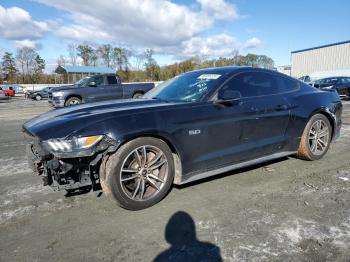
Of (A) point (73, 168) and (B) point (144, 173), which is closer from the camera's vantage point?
(A) point (73, 168)

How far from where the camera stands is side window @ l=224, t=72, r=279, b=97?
166 inches

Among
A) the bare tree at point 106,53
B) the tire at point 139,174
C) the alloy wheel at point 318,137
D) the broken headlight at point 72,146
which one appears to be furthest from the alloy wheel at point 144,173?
the bare tree at point 106,53

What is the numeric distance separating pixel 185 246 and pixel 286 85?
3.24m

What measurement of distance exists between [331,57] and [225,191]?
49365 millimetres

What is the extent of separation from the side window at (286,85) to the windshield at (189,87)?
1.16 m

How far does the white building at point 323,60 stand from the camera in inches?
1721

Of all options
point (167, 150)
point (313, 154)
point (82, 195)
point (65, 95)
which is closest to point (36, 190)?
point (82, 195)

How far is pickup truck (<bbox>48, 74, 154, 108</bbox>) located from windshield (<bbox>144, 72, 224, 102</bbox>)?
904 centimetres

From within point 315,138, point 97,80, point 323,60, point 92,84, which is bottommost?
point 315,138

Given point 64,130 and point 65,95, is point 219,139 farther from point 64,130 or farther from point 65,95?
point 65,95

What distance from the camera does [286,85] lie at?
192 inches

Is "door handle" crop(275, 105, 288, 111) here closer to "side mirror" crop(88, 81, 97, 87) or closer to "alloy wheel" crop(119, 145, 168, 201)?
"alloy wheel" crop(119, 145, 168, 201)

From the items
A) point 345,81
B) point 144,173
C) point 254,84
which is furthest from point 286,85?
point 345,81

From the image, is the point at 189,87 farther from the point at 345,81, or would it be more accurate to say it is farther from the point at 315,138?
the point at 345,81
